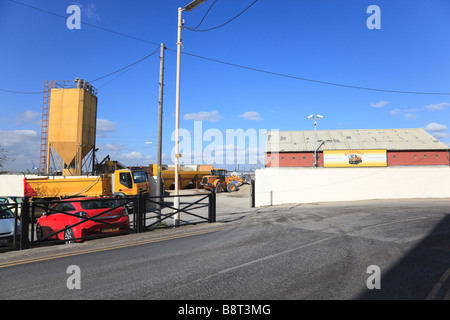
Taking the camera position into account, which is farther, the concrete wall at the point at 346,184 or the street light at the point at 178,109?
the concrete wall at the point at 346,184

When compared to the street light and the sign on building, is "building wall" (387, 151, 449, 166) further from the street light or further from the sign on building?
the street light

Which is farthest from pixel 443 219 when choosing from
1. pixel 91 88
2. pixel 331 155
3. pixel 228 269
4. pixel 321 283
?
pixel 331 155

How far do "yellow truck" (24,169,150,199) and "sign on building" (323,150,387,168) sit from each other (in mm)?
34954

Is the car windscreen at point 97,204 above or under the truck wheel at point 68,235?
above

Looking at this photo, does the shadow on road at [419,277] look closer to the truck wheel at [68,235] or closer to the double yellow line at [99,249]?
the double yellow line at [99,249]

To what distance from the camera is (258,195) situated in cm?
2066

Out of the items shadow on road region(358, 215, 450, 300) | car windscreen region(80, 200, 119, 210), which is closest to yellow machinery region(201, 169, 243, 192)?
car windscreen region(80, 200, 119, 210)

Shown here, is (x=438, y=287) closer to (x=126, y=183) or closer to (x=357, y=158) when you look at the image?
(x=126, y=183)

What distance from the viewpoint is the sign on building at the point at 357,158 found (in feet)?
150

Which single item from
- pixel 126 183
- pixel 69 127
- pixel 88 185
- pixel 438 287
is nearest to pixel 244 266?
pixel 438 287

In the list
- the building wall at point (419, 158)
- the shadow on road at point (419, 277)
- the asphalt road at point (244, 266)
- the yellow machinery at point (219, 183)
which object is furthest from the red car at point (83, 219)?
the building wall at point (419, 158)

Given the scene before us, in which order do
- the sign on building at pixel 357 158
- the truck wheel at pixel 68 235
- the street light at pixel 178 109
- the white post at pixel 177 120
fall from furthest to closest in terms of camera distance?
the sign on building at pixel 357 158
the white post at pixel 177 120
the street light at pixel 178 109
the truck wheel at pixel 68 235
